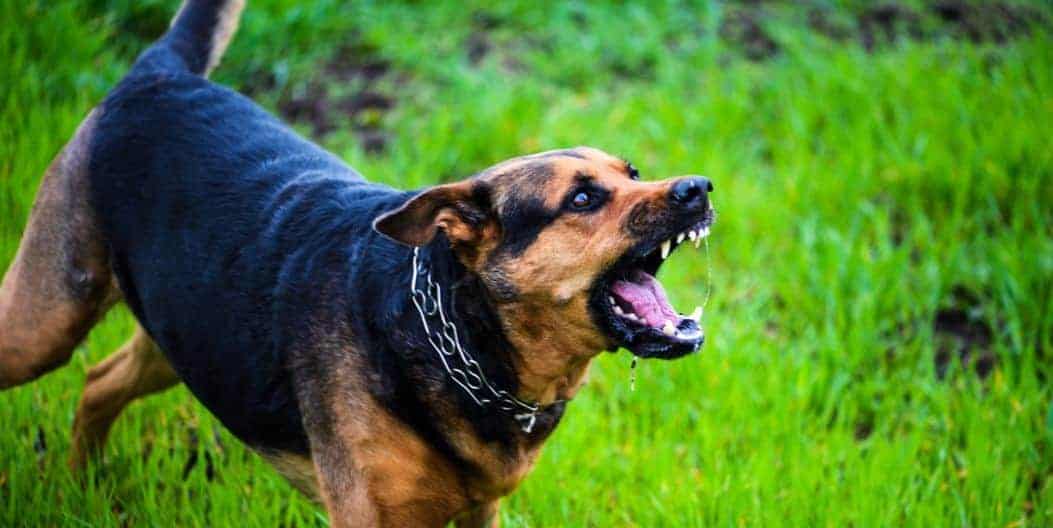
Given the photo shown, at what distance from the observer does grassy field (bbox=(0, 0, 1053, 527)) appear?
429 centimetres

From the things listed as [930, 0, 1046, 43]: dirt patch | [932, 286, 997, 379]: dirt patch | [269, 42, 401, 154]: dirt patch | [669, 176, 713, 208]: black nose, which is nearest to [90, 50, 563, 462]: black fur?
[669, 176, 713, 208]: black nose

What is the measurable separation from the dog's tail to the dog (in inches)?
18.7

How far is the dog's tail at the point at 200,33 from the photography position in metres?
4.40

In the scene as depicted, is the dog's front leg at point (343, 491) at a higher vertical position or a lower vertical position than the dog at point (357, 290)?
lower

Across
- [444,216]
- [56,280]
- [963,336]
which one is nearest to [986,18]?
[963,336]

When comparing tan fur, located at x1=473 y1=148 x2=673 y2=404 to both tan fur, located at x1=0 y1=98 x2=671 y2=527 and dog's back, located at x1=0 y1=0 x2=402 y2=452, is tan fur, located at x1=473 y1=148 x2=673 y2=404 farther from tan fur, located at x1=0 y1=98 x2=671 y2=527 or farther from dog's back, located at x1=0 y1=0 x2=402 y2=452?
dog's back, located at x1=0 y1=0 x2=402 y2=452

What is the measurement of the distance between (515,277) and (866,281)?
2.99 metres

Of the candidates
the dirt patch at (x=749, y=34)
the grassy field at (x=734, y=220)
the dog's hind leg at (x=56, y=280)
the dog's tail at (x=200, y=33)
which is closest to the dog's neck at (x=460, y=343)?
the grassy field at (x=734, y=220)

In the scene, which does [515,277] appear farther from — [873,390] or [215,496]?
[873,390]

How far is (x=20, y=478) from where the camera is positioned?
160 inches

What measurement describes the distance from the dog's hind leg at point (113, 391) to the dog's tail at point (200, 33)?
111 cm

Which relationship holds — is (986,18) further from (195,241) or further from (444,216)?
(195,241)

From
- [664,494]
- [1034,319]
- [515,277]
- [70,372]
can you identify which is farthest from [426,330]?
[1034,319]

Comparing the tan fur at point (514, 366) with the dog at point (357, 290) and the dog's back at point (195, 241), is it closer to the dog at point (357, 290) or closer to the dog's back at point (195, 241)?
the dog at point (357, 290)
